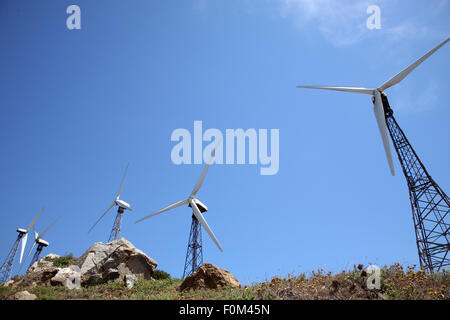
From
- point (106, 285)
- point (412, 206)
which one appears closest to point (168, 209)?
point (106, 285)

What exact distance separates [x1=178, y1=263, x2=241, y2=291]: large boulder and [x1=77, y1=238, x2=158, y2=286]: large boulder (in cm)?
907

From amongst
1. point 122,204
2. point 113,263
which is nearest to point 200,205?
point 113,263

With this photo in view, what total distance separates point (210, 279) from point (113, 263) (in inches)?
471

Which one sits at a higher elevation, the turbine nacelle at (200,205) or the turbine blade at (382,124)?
the turbine blade at (382,124)

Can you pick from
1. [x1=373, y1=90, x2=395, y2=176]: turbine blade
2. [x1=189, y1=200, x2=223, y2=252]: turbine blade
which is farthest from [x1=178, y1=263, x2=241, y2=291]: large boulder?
[x1=373, y1=90, x2=395, y2=176]: turbine blade

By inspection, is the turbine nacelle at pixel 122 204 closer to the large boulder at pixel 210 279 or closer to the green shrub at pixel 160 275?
the green shrub at pixel 160 275

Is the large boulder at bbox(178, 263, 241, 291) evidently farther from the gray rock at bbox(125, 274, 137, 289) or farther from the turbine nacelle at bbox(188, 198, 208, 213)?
the turbine nacelle at bbox(188, 198, 208, 213)

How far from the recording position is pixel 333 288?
1146 centimetres

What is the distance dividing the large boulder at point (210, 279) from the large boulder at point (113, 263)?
29.7 feet

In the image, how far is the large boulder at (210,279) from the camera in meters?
16.1

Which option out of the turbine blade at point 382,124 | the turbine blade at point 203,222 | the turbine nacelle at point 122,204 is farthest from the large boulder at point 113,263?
the turbine blade at point 382,124

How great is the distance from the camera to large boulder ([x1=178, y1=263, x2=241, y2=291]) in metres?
16.1
